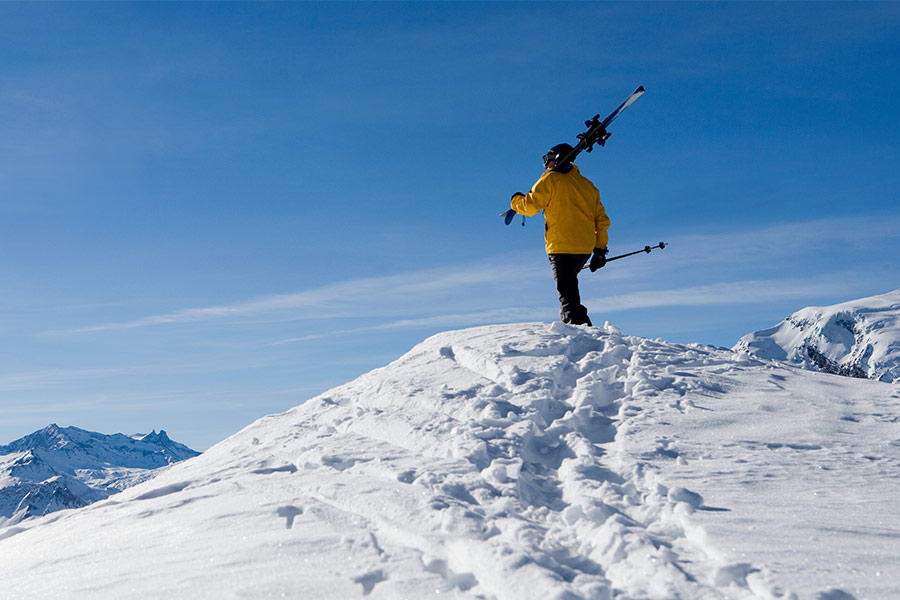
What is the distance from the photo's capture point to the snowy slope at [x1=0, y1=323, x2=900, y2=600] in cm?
407

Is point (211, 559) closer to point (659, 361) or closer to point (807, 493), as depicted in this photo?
point (807, 493)

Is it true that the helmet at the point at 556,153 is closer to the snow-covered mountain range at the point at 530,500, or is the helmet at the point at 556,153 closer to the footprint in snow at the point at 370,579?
the snow-covered mountain range at the point at 530,500

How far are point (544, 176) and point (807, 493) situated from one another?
6.80 m

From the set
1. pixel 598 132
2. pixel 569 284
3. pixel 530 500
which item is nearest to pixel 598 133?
pixel 598 132

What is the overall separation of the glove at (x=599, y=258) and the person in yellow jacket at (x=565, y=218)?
1.09ft

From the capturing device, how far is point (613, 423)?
274 inches

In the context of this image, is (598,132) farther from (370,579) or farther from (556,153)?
(370,579)

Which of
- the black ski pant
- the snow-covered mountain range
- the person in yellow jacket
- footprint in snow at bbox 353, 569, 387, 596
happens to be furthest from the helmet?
footprint in snow at bbox 353, 569, 387, 596

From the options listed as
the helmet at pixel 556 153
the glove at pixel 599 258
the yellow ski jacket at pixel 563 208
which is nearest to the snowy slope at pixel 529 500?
the yellow ski jacket at pixel 563 208

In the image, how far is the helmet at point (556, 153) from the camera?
36.4 ft

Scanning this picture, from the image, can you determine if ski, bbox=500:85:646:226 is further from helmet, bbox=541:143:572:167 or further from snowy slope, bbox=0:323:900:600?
snowy slope, bbox=0:323:900:600

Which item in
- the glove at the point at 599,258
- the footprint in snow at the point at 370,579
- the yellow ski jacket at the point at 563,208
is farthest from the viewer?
the glove at the point at 599,258

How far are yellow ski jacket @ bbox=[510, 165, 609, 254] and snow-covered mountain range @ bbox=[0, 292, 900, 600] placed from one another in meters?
2.77

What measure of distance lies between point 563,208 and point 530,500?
657 centimetres
